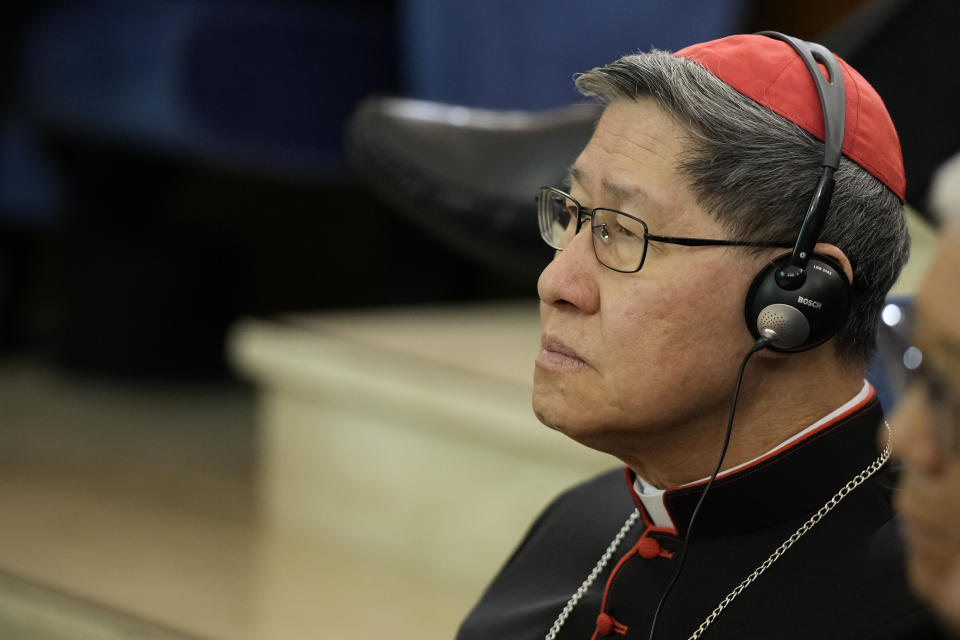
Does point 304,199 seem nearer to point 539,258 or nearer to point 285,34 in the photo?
point 285,34

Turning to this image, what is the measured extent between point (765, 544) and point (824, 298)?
0.56ft

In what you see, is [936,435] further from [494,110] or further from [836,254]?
Answer: [494,110]

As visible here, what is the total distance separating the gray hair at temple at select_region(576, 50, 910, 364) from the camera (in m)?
0.88

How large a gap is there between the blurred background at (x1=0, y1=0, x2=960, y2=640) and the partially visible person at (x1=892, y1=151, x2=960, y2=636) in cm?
95

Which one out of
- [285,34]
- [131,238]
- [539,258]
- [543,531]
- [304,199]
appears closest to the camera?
[543,531]

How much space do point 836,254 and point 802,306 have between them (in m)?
0.05

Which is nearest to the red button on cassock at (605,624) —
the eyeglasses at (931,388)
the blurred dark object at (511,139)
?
the eyeglasses at (931,388)

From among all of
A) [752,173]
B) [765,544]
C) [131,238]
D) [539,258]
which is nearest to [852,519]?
[765,544]

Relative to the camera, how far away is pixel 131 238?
2912mm

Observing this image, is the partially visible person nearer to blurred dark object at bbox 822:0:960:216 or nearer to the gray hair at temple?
the gray hair at temple

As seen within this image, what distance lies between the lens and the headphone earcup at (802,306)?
2.82ft

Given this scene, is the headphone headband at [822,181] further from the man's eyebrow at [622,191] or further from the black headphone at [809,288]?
the man's eyebrow at [622,191]

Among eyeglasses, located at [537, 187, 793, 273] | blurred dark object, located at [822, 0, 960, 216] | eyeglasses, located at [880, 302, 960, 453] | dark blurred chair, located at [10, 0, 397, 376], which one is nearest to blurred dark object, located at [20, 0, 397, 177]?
dark blurred chair, located at [10, 0, 397, 376]

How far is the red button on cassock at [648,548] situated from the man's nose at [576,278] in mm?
170
